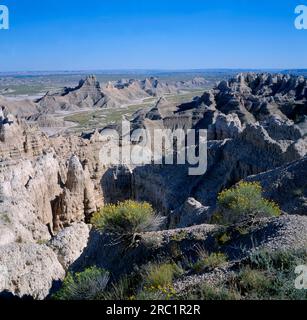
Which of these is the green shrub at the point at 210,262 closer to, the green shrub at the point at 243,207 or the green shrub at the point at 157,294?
the green shrub at the point at 157,294

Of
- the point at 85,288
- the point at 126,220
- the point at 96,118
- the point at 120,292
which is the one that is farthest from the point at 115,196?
the point at 96,118

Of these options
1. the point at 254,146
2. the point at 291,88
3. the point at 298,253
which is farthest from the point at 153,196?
the point at 291,88

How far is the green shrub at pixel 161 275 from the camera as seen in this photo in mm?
8516

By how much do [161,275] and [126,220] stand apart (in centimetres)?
356

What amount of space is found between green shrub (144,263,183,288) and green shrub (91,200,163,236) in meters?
2.39

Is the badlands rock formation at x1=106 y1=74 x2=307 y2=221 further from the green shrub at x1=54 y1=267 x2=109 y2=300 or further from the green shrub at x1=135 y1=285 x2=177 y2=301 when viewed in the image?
the green shrub at x1=135 y1=285 x2=177 y2=301

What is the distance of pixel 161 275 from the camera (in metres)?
8.69

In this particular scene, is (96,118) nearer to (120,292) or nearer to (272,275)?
(120,292)

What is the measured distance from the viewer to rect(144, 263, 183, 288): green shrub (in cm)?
852

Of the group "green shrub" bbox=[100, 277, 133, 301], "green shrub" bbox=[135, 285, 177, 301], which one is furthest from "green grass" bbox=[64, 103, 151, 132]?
"green shrub" bbox=[135, 285, 177, 301]

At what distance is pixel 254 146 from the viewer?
26688mm

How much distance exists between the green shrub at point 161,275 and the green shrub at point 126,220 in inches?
94.0
